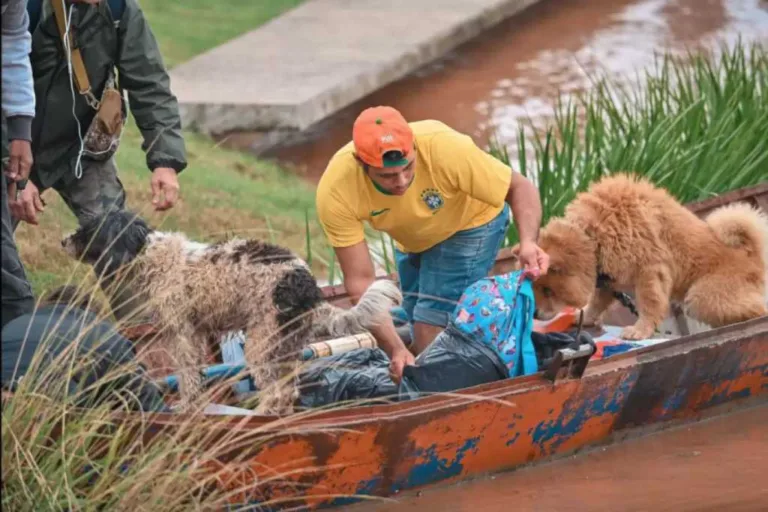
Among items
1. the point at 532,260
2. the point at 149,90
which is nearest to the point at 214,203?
the point at 149,90

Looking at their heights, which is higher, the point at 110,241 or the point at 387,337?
the point at 110,241

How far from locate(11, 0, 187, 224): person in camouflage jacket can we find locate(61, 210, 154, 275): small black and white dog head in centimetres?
83

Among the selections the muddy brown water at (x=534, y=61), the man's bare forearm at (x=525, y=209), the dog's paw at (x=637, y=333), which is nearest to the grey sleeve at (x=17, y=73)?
the man's bare forearm at (x=525, y=209)

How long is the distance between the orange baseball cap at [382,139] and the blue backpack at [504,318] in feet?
2.21

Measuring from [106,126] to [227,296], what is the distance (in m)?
1.52

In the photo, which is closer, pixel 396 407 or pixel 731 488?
pixel 396 407

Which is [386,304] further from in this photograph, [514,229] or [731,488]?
[514,229]

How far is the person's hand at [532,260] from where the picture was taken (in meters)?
6.15

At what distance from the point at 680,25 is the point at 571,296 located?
9524mm

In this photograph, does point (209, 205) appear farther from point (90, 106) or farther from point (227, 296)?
point (227, 296)

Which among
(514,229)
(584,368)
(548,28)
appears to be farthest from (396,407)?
(548,28)

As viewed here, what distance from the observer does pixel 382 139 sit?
5773 millimetres

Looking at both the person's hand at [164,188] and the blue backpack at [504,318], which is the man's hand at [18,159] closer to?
the person's hand at [164,188]

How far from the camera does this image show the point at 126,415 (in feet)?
16.8
